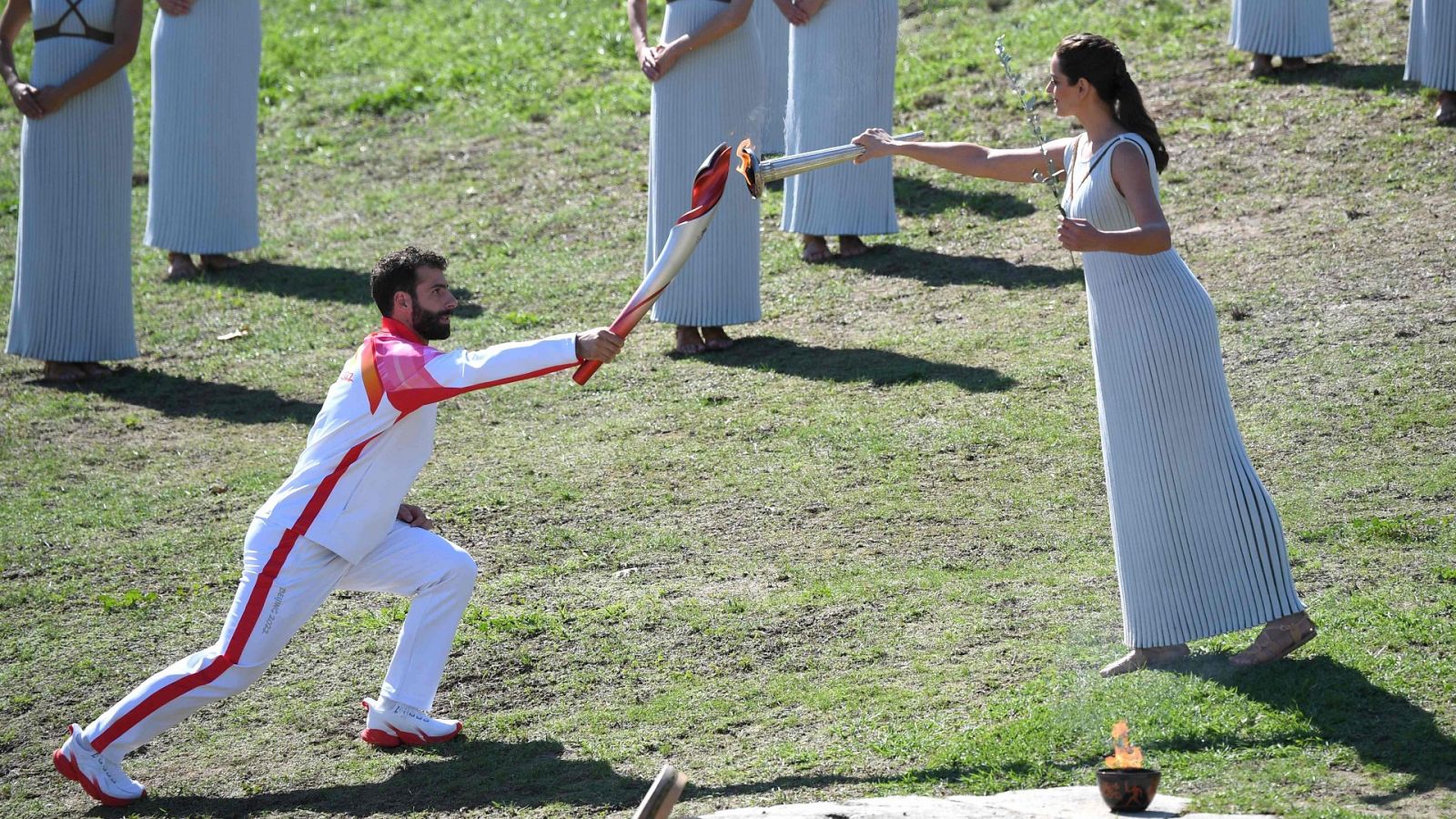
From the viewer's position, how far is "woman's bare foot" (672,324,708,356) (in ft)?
33.2

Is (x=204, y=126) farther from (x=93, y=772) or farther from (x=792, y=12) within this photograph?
(x=93, y=772)

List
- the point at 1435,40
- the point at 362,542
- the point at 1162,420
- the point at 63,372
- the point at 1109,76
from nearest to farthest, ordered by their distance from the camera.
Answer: the point at 1109,76, the point at 1162,420, the point at 362,542, the point at 63,372, the point at 1435,40

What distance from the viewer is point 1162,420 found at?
17.4 ft

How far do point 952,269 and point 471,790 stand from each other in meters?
6.68

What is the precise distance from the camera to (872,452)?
818 centimetres

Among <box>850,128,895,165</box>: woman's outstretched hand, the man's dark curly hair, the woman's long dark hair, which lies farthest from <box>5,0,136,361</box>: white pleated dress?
the woman's long dark hair

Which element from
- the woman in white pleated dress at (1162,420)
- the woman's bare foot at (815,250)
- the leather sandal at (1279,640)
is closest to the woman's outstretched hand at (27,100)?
the woman's bare foot at (815,250)

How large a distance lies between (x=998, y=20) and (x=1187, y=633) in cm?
1174

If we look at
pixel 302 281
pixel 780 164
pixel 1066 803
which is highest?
pixel 780 164

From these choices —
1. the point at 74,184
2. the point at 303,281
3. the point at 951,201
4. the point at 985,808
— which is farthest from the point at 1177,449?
the point at 303,281

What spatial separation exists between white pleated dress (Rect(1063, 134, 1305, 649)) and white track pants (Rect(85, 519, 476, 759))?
2359mm

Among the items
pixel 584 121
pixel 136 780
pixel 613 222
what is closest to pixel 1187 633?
pixel 136 780

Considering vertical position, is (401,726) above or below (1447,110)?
below

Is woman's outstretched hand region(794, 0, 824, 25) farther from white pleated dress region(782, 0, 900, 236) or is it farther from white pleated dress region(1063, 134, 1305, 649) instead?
white pleated dress region(1063, 134, 1305, 649)
